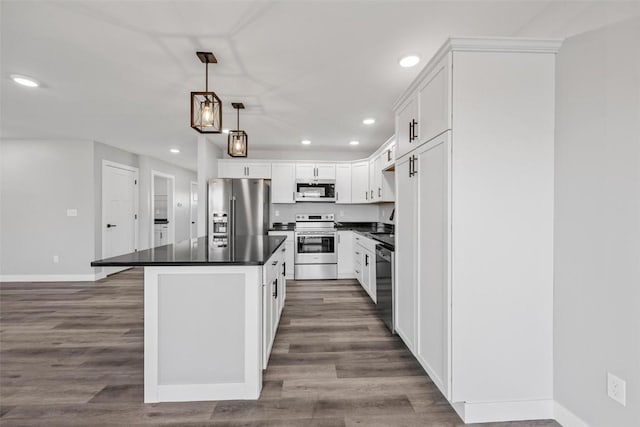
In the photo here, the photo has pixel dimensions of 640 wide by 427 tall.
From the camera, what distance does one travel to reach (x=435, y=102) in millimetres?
1842

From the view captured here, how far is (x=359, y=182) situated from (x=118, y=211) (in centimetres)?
463

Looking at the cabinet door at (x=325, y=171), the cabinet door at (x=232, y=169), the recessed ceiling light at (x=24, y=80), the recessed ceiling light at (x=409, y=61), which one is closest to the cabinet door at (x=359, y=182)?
the cabinet door at (x=325, y=171)

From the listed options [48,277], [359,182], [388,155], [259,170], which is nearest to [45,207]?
[48,277]

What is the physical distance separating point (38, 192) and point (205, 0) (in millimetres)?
5218

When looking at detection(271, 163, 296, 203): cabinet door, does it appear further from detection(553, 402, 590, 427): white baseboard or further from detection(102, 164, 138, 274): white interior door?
detection(553, 402, 590, 427): white baseboard

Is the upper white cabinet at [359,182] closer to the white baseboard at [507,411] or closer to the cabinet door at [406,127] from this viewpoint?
the cabinet door at [406,127]

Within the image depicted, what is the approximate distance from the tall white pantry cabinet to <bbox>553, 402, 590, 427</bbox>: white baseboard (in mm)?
36

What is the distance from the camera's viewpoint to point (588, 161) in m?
1.51

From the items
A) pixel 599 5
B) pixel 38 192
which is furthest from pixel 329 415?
pixel 38 192

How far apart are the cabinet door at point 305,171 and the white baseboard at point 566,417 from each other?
14.3 feet

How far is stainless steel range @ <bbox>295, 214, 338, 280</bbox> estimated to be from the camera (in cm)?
507

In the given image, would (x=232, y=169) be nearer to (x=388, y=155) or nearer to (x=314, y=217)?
(x=314, y=217)

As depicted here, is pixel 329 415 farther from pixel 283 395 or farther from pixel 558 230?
pixel 558 230

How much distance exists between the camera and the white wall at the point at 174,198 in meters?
6.43
